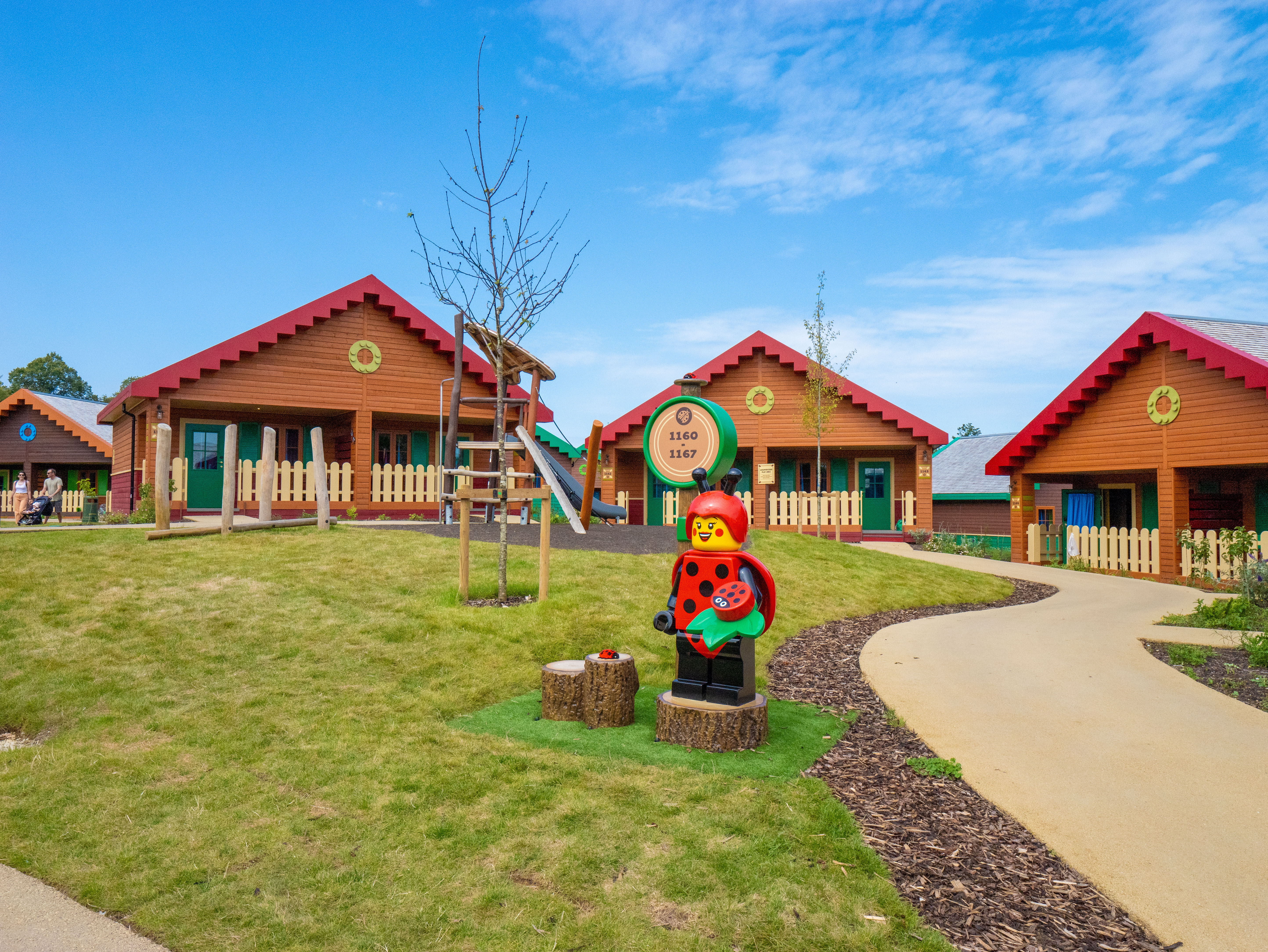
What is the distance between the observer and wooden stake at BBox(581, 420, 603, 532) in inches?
327

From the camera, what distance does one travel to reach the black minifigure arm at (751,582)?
5.73m

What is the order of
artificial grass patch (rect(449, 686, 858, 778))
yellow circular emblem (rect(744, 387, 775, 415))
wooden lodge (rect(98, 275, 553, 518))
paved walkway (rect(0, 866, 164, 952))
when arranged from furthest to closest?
yellow circular emblem (rect(744, 387, 775, 415)), wooden lodge (rect(98, 275, 553, 518)), artificial grass patch (rect(449, 686, 858, 778)), paved walkway (rect(0, 866, 164, 952))

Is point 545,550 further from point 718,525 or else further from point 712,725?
point 712,725

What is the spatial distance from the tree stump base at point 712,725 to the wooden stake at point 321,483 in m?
8.59

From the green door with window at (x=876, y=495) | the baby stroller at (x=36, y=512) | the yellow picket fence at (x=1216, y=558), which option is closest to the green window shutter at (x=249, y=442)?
the baby stroller at (x=36, y=512)

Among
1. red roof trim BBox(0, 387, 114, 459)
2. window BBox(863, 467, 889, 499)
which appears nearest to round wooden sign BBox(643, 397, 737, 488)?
window BBox(863, 467, 889, 499)

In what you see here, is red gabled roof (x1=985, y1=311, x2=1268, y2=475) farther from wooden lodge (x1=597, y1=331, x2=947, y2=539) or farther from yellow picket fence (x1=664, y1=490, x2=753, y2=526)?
yellow picket fence (x1=664, y1=490, x2=753, y2=526)

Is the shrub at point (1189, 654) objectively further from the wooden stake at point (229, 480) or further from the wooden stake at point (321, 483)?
the wooden stake at point (229, 480)

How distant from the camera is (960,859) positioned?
418 centimetres

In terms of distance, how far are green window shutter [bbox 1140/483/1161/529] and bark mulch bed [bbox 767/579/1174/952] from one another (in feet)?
58.1

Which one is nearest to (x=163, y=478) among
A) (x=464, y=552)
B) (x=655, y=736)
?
(x=464, y=552)

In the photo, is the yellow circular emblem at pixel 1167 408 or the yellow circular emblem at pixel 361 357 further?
the yellow circular emblem at pixel 361 357

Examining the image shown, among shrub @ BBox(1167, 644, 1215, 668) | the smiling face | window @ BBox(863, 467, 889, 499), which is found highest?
window @ BBox(863, 467, 889, 499)

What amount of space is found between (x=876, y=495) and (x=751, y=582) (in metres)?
19.9
